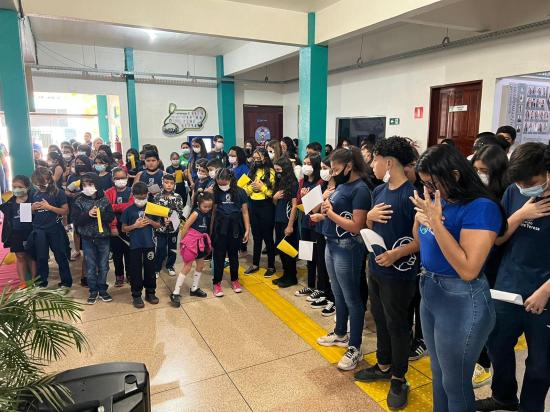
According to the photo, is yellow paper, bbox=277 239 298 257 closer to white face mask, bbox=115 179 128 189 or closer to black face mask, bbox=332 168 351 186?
black face mask, bbox=332 168 351 186

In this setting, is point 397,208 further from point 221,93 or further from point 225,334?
point 221,93

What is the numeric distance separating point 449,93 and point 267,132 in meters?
6.41

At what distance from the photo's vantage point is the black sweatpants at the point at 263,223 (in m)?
4.93

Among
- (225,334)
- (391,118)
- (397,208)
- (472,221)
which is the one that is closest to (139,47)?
(391,118)

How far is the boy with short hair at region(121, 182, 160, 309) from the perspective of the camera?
13.2ft

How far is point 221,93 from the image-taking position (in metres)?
11.1

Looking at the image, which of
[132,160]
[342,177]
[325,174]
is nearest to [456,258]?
[342,177]

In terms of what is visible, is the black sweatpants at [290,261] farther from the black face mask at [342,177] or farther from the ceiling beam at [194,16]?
the ceiling beam at [194,16]

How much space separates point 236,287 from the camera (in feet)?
14.9

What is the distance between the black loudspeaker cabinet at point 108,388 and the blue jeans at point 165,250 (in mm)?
3071

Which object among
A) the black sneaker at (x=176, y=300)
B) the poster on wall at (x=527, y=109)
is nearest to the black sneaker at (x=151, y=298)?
the black sneaker at (x=176, y=300)

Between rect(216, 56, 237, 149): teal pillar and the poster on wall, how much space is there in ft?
23.7

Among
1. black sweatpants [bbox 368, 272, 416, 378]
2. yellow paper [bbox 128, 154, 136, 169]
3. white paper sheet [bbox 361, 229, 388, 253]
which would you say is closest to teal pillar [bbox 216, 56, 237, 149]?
yellow paper [bbox 128, 154, 136, 169]

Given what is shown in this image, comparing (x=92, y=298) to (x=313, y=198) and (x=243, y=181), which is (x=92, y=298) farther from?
(x=313, y=198)
